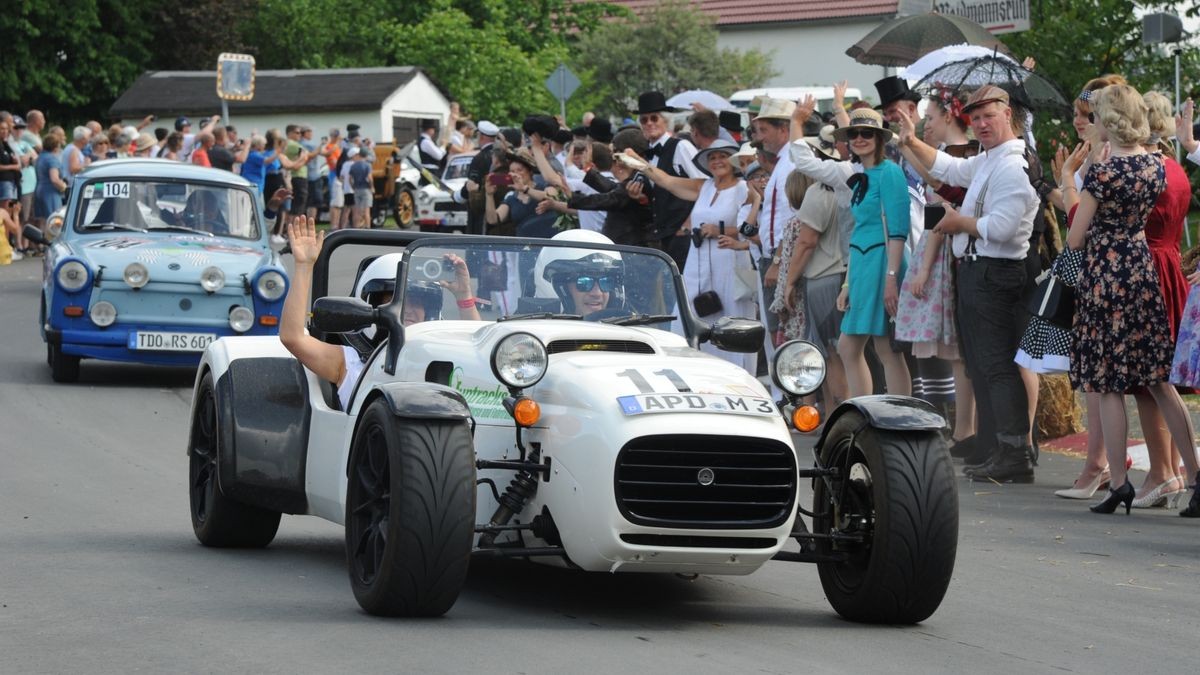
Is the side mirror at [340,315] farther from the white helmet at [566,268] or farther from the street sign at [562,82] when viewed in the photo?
the street sign at [562,82]

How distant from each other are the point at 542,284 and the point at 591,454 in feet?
5.12

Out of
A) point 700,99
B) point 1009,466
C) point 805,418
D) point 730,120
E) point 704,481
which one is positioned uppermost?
point 700,99

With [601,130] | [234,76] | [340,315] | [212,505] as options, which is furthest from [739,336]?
[234,76]

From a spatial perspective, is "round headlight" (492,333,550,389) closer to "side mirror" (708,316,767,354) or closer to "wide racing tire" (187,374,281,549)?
"side mirror" (708,316,767,354)

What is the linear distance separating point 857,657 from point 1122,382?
4076 mm

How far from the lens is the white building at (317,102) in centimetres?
5547

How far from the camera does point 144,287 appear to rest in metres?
15.7

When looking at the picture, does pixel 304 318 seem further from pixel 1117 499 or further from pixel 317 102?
pixel 317 102

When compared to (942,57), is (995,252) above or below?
below

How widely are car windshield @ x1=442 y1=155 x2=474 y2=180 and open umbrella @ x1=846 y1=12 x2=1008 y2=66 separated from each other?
68.3 feet

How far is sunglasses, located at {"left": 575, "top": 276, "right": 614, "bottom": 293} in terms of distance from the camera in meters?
7.91

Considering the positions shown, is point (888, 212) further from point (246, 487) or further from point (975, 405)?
point (246, 487)

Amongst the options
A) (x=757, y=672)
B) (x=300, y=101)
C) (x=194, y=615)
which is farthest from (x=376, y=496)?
(x=300, y=101)

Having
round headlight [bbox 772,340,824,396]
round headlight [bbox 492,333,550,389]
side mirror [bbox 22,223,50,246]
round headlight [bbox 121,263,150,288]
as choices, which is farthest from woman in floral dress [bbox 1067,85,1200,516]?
side mirror [bbox 22,223,50,246]
